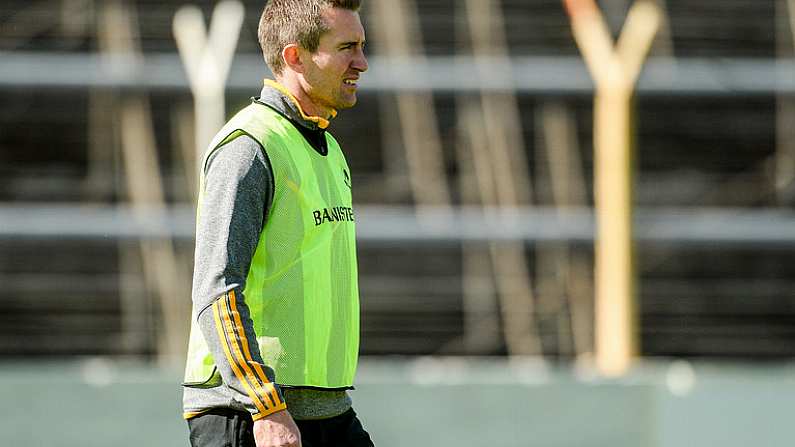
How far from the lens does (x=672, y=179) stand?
11211mm

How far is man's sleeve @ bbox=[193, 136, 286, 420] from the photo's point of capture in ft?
8.05

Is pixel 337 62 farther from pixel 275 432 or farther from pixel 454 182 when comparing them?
pixel 454 182

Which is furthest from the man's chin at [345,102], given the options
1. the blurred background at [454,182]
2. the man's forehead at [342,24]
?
the blurred background at [454,182]

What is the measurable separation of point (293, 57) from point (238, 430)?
702mm

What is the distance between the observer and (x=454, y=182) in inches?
447

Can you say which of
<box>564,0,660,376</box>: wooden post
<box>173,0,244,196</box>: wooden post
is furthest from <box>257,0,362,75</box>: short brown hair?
<box>173,0,244,196</box>: wooden post

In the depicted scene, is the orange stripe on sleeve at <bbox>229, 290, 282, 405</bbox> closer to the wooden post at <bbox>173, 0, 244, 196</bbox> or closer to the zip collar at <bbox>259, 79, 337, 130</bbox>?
the zip collar at <bbox>259, 79, 337, 130</bbox>

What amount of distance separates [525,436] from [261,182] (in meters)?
3.43

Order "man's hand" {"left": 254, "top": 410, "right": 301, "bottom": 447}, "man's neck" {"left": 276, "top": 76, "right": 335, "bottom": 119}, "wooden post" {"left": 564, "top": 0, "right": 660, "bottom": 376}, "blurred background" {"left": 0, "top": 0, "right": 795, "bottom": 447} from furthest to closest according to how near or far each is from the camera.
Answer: "blurred background" {"left": 0, "top": 0, "right": 795, "bottom": 447}, "wooden post" {"left": 564, "top": 0, "right": 660, "bottom": 376}, "man's neck" {"left": 276, "top": 76, "right": 335, "bottom": 119}, "man's hand" {"left": 254, "top": 410, "right": 301, "bottom": 447}

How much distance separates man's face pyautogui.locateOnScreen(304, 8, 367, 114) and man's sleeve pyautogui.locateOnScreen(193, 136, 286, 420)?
234 mm

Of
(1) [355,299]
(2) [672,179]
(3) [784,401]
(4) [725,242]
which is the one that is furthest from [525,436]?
(2) [672,179]

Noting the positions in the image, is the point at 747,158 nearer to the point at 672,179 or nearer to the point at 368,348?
the point at 672,179

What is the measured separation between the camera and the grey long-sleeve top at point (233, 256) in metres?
2.46

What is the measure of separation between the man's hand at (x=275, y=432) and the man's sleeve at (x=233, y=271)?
13 mm
